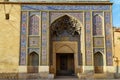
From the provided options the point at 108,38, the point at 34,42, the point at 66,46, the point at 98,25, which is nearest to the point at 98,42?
the point at 108,38

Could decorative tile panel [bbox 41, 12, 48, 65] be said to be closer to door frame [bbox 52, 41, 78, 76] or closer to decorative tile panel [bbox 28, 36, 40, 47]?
decorative tile panel [bbox 28, 36, 40, 47]

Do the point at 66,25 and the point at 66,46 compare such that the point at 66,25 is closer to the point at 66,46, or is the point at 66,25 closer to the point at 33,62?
the point at 66,46

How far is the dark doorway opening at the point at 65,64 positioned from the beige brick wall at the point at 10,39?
3922mm

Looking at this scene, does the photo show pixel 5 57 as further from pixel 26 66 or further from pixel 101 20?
pixel 101 20

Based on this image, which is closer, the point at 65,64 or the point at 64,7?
the point at 64,7

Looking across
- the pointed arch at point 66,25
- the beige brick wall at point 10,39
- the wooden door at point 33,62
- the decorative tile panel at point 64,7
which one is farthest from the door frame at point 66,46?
the beige brick wall at point 10,39

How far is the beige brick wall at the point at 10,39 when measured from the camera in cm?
1455

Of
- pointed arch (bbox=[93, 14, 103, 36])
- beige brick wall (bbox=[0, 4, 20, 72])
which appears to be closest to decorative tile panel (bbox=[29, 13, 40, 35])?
beige brick wall (bbox=[0, 4, 20, 72])

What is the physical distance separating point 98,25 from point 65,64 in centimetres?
439

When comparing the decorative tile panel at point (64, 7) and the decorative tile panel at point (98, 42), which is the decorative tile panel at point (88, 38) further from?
the decorative tile panel at point (64, 7)

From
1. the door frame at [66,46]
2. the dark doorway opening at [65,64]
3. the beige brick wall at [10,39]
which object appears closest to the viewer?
→ the beige brick wall at [10,39]

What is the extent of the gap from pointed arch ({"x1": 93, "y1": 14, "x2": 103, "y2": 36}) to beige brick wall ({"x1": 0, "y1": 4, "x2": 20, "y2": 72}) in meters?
4.88

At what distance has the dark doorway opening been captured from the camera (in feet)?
57.4

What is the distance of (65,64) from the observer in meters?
17.8
